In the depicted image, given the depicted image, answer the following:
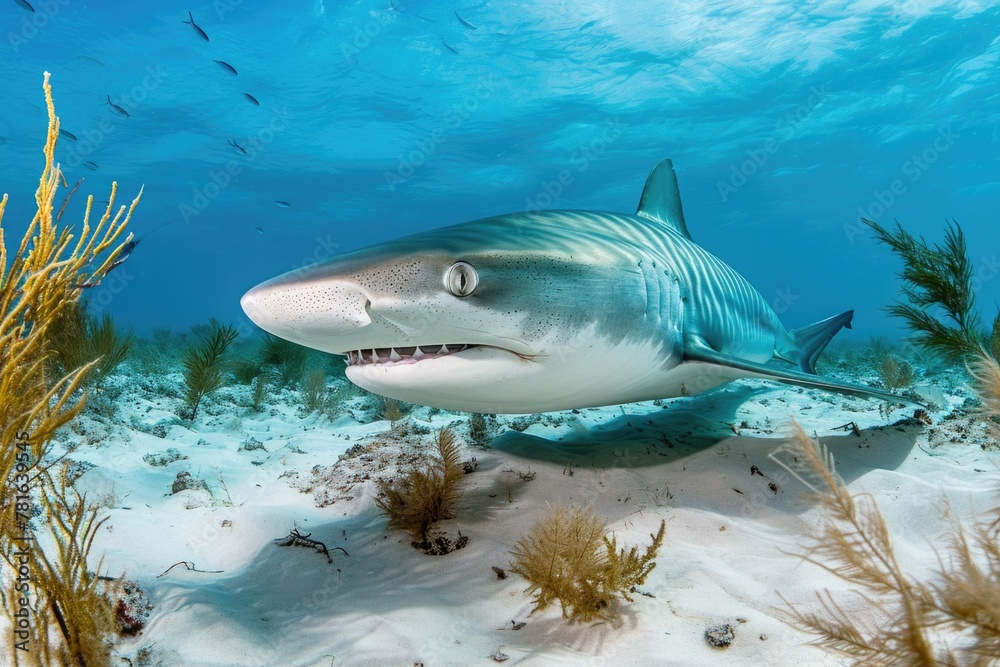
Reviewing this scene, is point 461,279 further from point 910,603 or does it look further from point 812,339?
point 812,339

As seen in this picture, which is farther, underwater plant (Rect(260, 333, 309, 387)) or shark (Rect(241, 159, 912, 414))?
underwater plant (Rect(260, 333, 309, 387))

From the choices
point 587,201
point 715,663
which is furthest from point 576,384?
point 587,201

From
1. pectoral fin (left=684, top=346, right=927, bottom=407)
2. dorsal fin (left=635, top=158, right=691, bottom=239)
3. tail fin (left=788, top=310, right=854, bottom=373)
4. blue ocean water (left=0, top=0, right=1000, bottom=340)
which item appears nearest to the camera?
pectoral fin (left=684, top=346, right=927, bottom=407)

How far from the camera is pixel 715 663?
1.94 m

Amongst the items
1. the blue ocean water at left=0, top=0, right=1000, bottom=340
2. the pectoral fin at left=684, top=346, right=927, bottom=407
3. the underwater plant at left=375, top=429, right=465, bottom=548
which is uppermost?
the blue ocean water at left=0, top=0, right=1000, bottom=340

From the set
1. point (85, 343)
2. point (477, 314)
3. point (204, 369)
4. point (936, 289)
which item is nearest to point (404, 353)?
point (477, 314)

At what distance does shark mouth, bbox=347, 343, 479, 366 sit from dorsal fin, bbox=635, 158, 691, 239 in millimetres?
4018

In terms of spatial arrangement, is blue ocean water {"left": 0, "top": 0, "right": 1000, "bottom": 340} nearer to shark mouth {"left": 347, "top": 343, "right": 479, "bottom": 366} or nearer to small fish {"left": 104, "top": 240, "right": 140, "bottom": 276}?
small fish {"left": 104, "top": 240, "right": 140, "bottom": 276}

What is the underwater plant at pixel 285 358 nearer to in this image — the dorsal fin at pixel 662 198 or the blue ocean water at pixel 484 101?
the dorsal fin at pixel 662 198

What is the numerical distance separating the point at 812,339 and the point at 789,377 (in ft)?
14.8

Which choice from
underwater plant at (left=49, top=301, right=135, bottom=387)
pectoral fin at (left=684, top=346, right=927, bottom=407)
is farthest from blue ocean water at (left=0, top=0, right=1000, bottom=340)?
pectoral fin at (left=684, top=346, right=927, bottom=407)

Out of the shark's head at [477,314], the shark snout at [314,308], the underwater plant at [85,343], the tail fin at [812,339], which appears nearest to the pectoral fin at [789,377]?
the shark's head at [477,314]

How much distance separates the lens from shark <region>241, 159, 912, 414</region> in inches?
90.4

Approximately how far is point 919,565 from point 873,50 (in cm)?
3260
